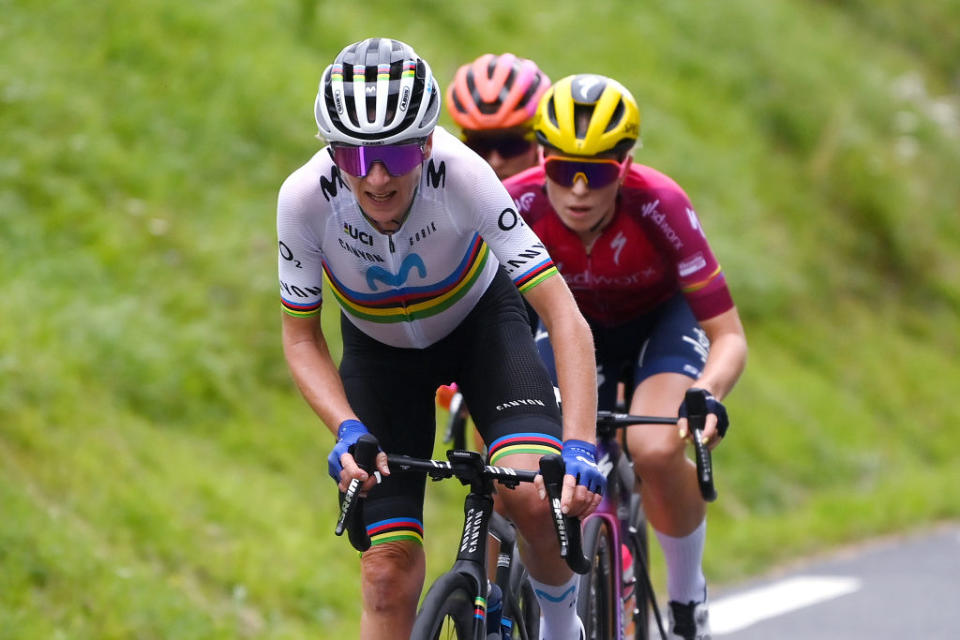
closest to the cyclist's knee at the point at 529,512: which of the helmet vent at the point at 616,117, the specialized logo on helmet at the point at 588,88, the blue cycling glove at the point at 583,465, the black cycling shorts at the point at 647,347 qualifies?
the blue cycling glove at the point at 583,465

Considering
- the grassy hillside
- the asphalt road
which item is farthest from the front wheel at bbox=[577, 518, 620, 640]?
the asphalt road

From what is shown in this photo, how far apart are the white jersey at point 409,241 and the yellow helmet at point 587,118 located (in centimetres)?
84

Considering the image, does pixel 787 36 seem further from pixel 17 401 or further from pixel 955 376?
pixel 17 401

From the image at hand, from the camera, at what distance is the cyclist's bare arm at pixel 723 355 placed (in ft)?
15.9

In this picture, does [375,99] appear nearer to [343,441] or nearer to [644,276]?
[343,441]

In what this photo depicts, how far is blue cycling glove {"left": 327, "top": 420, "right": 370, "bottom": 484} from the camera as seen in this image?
144 inches

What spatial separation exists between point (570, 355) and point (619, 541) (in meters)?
1.38

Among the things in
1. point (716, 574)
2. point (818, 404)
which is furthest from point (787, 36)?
point (716, 574)

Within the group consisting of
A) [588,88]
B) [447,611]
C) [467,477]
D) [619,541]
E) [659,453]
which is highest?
[588,88]

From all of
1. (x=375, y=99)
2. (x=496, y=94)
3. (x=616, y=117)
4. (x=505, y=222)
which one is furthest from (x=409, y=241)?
(x=496, y=94)

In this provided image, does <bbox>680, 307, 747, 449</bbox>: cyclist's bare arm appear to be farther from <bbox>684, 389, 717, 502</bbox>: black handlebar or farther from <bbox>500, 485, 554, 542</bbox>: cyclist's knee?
<bbox>500, 485, 554, 542</bbox>: cyclist's knee

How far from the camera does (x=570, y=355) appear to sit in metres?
3.90

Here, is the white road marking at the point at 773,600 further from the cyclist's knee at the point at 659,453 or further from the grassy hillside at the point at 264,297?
the cyclist's knee at the point at 659,453

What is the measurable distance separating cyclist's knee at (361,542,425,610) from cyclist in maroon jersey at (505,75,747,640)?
1361 millimetres
